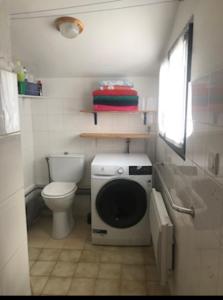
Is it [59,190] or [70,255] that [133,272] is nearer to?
[70,255]

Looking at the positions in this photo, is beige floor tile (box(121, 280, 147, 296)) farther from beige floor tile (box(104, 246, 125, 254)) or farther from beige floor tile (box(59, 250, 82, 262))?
beige floor tile (box(59, 250, 82, 262))

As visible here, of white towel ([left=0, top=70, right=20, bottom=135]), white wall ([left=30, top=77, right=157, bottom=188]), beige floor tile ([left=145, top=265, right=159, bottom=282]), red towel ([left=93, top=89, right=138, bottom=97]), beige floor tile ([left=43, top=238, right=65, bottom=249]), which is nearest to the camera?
white towel ([left=0, top=70, right=20, bottom=135])

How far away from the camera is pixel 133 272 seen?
2.01 m

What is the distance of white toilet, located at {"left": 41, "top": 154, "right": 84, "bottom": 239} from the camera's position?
240 cm

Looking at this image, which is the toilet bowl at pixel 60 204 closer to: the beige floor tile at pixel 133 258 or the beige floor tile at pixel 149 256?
the beige floor tile at pixel 133 258

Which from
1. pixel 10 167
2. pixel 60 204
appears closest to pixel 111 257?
pixel 60 204

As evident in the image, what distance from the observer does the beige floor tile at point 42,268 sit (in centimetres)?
198

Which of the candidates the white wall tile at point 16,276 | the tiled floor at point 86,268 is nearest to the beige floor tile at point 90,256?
the tiled floor at point 86,268

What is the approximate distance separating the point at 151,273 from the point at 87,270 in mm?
563

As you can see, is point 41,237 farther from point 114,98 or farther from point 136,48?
point 136,48

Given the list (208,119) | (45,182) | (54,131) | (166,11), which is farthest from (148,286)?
(166,11)

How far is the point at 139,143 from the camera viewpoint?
9.36ft

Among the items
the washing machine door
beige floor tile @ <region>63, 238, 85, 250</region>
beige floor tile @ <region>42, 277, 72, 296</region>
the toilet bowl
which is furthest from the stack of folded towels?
beige floor tile @ <region>42, 277, 72, 296</region>

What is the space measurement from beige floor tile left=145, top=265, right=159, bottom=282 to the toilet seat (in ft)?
3.48
